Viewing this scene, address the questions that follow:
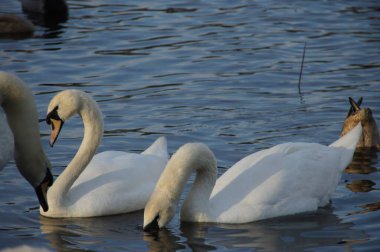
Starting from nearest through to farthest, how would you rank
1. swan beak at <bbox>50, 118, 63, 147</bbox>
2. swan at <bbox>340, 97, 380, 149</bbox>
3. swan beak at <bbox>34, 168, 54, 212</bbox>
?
swan beak at <bbox>34, 168, 54, 212</bbox>, swan beak at <bbox>50, 118, 63, 147</bbox>, swan at <bbox>340, 97, 380, 149</bbox>

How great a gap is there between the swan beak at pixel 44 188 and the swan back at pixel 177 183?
842mm

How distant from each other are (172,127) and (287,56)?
3.73 metres

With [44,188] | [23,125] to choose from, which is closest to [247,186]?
[44,188]

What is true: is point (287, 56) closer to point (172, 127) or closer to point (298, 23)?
point (298, 23)

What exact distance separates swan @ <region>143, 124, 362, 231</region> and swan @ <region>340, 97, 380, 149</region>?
5.12 ft

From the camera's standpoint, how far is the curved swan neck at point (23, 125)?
8016 mm

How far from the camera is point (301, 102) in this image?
502 inches

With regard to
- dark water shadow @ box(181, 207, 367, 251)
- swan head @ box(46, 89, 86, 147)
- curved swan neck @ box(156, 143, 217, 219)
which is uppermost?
swan head @ box(46, 89, 86, 147)

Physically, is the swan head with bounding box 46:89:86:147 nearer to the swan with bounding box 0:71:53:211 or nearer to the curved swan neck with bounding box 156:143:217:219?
the swan with bounding box 0:71:53:211

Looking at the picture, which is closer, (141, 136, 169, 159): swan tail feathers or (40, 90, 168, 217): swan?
(40, 90, 168, 217): swan

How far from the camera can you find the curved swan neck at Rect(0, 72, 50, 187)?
8016 mm

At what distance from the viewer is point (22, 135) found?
8086 millimetres

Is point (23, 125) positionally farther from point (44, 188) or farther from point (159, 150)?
point (159, 150)

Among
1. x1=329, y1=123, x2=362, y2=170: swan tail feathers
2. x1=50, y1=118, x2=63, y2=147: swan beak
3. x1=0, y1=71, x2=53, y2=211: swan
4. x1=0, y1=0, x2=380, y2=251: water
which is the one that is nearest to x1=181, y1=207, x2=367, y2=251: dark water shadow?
x1=0, y1=0, x2=380, y2=251: water
